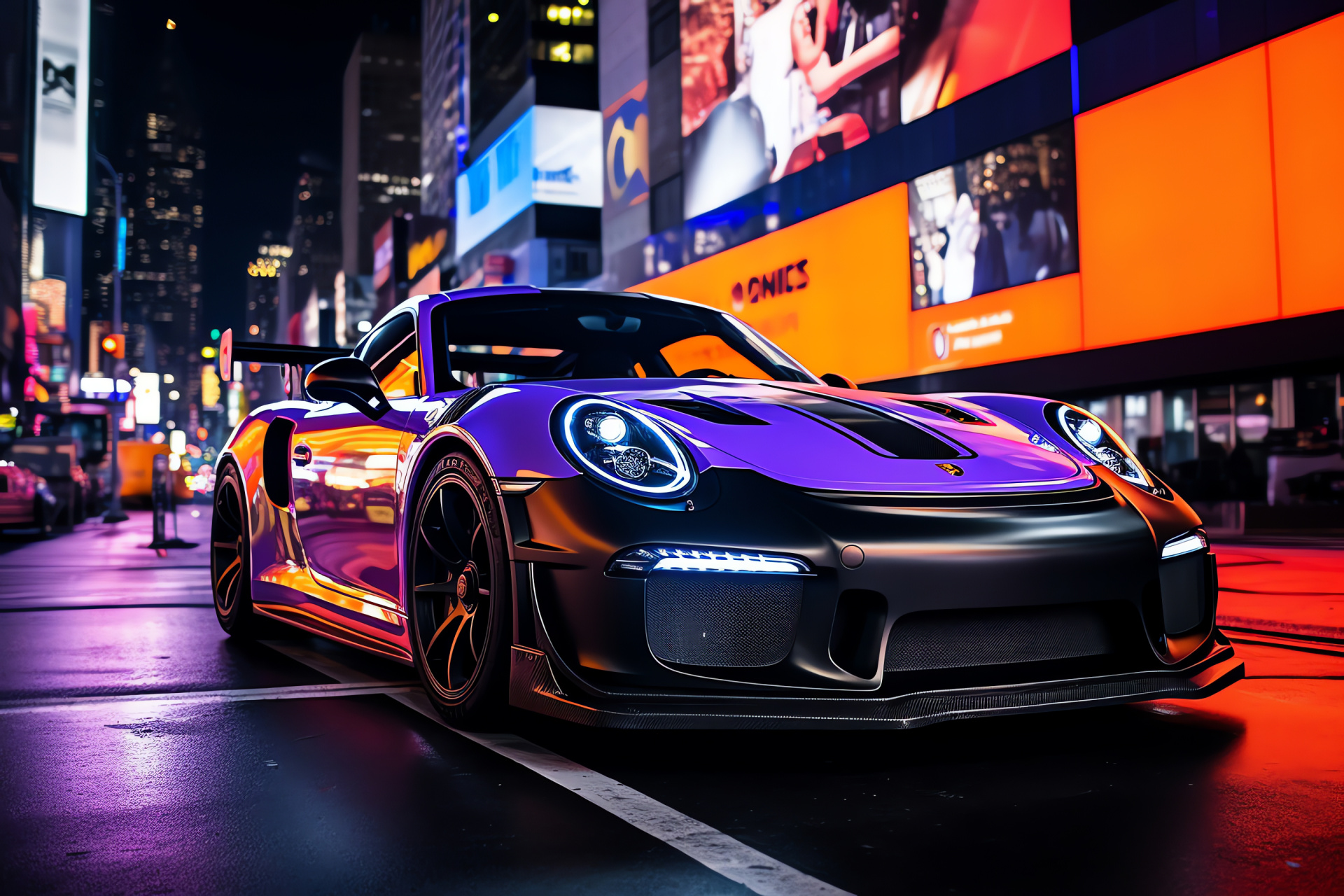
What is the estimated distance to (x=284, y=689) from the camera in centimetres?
448

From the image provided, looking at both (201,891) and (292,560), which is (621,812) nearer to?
(201,891)

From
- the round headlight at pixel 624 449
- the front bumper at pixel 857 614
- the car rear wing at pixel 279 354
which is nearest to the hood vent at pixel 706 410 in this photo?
Answer: the round headlight at pixel 624 449

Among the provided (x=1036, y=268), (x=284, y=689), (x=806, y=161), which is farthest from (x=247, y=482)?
(x=806, y=161)

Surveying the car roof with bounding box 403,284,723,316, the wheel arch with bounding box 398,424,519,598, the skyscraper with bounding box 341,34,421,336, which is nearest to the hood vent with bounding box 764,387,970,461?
the wheel arch with bounding box 398,424,519,598

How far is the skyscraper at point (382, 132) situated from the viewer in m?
162

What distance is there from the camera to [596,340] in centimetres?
498

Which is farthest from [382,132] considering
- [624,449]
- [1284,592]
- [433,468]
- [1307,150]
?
[624,449]

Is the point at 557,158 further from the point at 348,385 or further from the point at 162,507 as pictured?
the point at 348,385

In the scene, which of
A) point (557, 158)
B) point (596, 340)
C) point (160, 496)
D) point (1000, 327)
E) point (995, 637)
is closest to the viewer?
point (995, 637)

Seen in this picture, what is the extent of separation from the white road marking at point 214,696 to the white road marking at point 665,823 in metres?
0.58

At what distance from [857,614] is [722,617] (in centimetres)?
32

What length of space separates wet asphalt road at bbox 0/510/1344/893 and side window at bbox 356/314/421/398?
3.69ft

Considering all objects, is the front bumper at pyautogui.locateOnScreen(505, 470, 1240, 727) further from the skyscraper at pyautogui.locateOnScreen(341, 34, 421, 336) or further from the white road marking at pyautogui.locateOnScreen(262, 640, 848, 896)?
the skyscraper at pyautogui.locateOnScreen(341, 34, 421, 336)

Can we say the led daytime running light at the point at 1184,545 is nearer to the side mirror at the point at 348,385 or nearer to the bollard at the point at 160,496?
the side mirror at the point at 348,385
